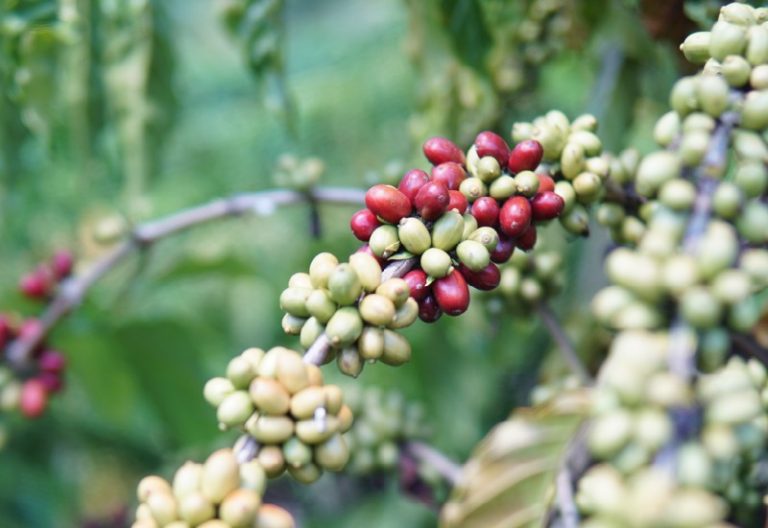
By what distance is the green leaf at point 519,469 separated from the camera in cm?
74

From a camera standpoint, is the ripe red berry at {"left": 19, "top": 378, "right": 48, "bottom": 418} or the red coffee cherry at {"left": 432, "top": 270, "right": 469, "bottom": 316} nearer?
the red coffee cherry at {"left": 432, "top": 270, "right": 469, "bottom": 316}

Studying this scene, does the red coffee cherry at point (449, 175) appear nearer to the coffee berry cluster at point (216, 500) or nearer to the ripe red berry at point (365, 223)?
the ripe red berry at point (365, 223)

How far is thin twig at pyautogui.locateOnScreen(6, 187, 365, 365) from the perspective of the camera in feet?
3.24

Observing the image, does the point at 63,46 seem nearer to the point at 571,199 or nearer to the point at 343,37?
the point at 571,199

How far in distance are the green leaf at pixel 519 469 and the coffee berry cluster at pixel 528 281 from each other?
15cm

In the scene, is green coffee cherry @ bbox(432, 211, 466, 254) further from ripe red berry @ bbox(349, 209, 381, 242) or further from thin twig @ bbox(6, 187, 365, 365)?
thin twig @ bbox(6, 187, 365, 365)

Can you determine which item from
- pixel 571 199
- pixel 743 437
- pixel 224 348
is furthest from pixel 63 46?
pixel 743 437

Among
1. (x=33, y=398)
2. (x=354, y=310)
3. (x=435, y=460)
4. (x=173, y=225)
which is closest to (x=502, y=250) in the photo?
(x=354, y=310)

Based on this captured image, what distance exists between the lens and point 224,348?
173cm

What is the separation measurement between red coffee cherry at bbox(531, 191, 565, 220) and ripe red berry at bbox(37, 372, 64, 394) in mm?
839

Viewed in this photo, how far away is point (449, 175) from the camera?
1.99 feet

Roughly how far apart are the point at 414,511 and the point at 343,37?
1856 mm

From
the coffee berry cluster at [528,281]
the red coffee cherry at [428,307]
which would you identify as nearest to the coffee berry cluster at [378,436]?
the coffee berry cluster at [528,281]

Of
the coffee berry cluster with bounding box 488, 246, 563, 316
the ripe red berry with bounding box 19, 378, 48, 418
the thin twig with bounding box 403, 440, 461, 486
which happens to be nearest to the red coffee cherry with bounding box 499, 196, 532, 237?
the coffee berry cluster with bounding box 488, 246, 563, 316
